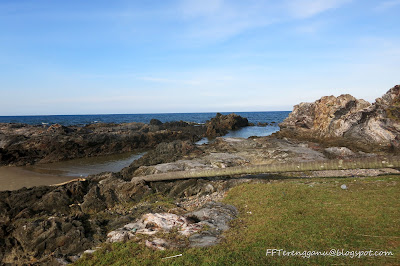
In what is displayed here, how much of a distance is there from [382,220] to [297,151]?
44.2 ft

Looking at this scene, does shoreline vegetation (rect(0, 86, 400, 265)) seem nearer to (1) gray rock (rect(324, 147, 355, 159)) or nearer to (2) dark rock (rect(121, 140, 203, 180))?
(1) gray rock (rect(324, 147, 355, 159))

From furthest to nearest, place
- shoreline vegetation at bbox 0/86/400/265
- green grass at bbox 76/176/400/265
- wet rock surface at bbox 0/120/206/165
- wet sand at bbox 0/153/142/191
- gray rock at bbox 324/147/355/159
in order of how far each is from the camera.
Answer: wet rock surface at bbox 0/120/206/165, gray rock at bbox 324/147/355/159, wet sand at bbox 0/153/142/191, shoreline vegetation at bbox 0/86/400/265, green grass at bbox 76/176/400/265

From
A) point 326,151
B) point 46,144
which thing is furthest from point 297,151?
point 46,144

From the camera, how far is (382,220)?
291 inches

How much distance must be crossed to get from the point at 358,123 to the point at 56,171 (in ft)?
93.1

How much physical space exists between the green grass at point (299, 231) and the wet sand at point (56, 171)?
14.7m

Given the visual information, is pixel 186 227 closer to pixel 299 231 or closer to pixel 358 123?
pixel 299 231

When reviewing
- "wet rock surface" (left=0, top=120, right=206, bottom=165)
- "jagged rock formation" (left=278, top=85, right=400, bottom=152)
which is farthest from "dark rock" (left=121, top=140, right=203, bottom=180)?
"jagged rock formation" (left=278, top=85, right=400, bottom=152)

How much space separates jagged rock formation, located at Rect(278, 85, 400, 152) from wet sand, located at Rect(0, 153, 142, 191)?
2113 centimetres

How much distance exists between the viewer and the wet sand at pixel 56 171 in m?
18.4

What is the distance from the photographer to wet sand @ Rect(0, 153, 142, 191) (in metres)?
18.4

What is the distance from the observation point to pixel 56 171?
22.9 m

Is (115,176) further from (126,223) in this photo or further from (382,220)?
(382,220)

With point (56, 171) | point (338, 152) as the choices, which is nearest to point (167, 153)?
point (56, 171)
